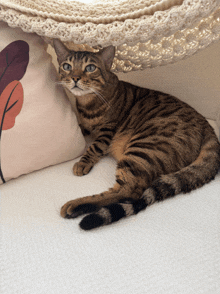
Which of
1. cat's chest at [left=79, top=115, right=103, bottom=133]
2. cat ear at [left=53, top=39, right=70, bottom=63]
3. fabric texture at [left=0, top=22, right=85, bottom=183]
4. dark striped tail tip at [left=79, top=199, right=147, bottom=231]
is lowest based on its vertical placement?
dark striped tail tip at [left=79, top=199, right=147, bottom=231]

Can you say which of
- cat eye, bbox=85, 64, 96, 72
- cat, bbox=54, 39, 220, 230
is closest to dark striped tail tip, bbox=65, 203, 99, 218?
cat, bbox=54, 39, 220, 230

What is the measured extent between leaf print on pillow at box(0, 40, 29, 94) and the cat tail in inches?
21.7

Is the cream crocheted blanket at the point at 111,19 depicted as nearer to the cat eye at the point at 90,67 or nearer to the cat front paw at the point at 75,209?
the cat eye at the point at 90,67

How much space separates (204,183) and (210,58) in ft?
2.25

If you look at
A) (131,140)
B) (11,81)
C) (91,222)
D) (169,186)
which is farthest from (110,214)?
(11,81)

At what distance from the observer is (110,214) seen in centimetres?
73

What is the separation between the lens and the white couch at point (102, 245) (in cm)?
53

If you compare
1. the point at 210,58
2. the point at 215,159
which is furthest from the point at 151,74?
the point at 215,159

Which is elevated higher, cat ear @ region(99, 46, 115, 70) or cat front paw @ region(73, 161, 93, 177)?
cat ear @ region(99, 46, 115, 70)

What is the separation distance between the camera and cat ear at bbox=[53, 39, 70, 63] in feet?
3.56

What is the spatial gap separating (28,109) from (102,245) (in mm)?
556

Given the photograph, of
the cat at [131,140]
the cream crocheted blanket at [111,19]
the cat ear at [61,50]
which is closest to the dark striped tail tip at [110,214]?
the cat at [131,140]

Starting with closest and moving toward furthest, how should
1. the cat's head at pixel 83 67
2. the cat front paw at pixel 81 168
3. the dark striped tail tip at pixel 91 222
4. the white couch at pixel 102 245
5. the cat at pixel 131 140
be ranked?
1. the white couch at pixel 102 245
2. the dark striped tail tip at pixel 91 222
3. the cat at pixel 131 140
4. the cat front paw at pixel 81 168
5. the cat's head at pixel 83 67

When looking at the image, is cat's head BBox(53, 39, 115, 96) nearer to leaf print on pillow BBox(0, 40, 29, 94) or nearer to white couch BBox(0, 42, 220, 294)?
leaf print on pillow BBox(0, 40, 29, 94)
